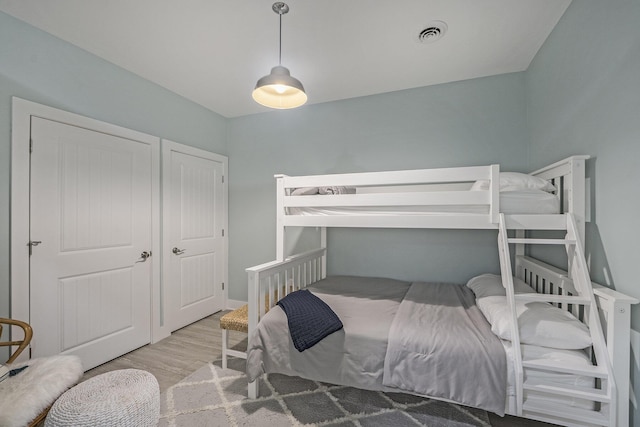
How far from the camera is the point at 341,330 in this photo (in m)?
1.70

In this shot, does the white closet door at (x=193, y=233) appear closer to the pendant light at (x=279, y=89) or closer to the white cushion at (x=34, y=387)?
the white cushion at (x=34, y=387)

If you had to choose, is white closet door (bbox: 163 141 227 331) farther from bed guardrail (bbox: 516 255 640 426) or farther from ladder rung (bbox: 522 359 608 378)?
bed guardrail (bbox: 516 255 640 426)

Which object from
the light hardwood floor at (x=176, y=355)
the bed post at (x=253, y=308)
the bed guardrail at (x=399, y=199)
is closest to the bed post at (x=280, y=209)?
the bed guardrail at (x=399, y=199)

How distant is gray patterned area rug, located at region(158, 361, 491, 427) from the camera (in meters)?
1.70

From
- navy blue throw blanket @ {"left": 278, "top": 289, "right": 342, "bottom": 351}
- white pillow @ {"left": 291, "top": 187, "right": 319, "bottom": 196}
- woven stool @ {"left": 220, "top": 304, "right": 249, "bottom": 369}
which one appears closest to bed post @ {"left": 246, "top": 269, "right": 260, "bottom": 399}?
navy blue throw blanket @ {"left": 278, "top": 289, "right": 342, "bottom": 351}

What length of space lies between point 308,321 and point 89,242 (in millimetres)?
1972

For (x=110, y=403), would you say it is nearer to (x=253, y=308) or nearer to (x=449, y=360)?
(x=253, y=308)

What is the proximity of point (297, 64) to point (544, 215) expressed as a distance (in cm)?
220

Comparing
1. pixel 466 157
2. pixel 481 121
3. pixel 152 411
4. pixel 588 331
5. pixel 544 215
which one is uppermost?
pixel 481 121

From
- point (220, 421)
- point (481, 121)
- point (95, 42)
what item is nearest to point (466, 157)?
point (481, 121)

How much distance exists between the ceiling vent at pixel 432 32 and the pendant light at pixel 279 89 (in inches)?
39.4

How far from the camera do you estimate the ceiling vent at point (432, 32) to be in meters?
1.94

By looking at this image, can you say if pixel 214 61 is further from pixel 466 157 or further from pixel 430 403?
pixel 430 403

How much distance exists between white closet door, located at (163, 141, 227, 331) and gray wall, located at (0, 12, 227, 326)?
0.33 metres
